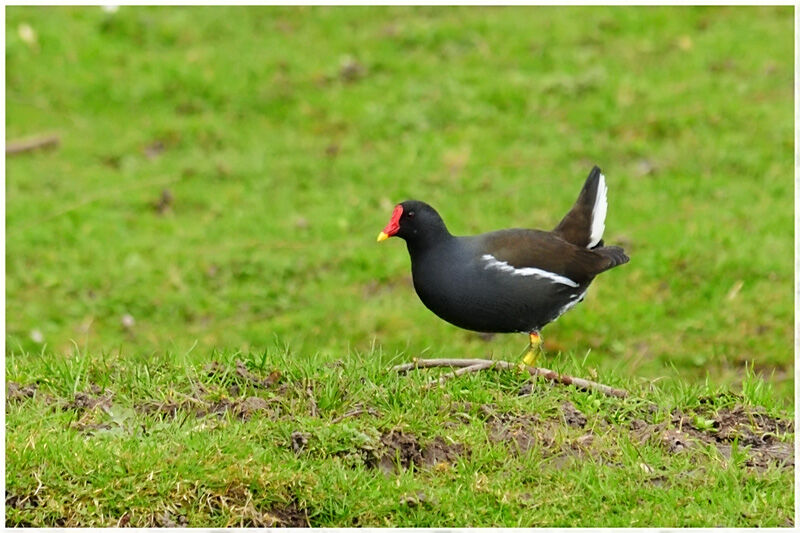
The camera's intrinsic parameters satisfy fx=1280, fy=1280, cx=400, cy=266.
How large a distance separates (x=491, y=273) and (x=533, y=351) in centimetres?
48

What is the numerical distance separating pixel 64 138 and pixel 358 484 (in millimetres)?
7641

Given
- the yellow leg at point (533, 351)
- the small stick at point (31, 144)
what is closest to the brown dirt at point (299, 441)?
the yellow leg at point (533, 351)

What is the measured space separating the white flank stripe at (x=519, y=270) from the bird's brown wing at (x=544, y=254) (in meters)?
0.02

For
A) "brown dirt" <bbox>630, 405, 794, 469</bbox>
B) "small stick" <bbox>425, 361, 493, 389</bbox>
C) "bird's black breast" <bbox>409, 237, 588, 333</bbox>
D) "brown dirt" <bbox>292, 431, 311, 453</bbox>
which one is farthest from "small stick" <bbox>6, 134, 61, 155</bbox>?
"brown dirt" <bbox>630, 405, 794, 469</bbox>

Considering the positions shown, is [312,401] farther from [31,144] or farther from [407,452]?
[31,144]

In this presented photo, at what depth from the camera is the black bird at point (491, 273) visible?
18.9 ft

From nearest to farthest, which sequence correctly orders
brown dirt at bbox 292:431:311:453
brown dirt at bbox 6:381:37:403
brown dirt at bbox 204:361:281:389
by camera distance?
brown dirt at bbox 292:431:311:453 → brown dirt at bbox 6:381:37:403 → brown dirt at bbox 204:361:281:389

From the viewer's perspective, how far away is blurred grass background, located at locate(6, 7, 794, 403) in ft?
28.9

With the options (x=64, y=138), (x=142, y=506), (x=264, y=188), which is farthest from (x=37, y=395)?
(x=64, y=138)

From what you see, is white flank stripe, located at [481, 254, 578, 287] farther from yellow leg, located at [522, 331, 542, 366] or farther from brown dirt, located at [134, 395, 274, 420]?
brown dirt, located at [134, 395, 274, 420]

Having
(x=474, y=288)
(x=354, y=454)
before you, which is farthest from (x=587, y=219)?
(x=354, y=454)

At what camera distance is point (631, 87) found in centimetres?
1156

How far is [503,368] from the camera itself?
5.82 meters

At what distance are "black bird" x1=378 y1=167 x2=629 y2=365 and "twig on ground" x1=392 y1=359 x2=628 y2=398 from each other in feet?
0.58
